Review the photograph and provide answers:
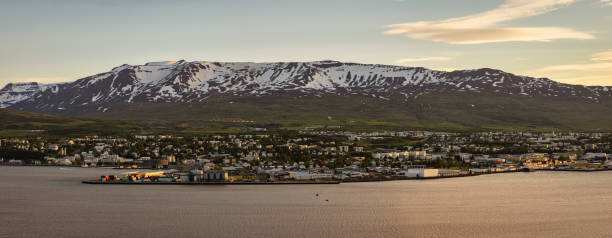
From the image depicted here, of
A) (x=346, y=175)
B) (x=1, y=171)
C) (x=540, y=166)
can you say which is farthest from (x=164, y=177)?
(x=540, y=166)

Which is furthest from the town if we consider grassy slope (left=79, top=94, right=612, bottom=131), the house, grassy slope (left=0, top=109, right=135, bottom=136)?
grassy slope (left=79, top=94, right=612, bottom=131)

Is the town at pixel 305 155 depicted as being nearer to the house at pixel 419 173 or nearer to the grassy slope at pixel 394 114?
the house at pixel 419 173

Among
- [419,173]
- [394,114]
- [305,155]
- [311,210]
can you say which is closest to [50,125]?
[305,155]

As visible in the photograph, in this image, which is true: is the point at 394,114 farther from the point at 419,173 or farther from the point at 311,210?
the point at 311,210

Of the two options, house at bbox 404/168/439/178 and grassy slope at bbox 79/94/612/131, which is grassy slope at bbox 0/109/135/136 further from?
house at bbox 404/168/439/178

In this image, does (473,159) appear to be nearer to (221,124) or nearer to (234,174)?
(234,174)

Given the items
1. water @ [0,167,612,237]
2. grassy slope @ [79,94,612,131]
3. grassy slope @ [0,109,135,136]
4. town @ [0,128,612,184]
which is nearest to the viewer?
water @ [0,167,612,237]
